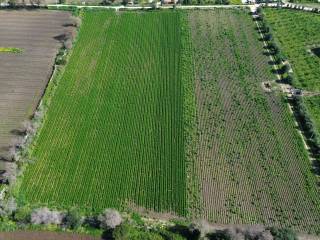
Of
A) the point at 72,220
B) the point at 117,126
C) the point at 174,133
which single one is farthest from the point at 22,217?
the point at 174,133

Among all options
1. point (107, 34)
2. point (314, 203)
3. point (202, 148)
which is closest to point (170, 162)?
point (202, 148)

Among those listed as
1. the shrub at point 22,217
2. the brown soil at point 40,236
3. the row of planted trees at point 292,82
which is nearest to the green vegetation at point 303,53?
the row of planted trees at point 292,82

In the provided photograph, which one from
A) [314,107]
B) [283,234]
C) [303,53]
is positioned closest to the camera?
[283,234]

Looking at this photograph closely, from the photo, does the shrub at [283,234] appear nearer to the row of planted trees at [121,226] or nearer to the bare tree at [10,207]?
the row of planted trees at [121,226]

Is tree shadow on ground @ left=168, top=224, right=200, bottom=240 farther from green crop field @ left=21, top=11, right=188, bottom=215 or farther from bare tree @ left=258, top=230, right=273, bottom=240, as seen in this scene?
bare tree @ left=258, top=230, right=273, bottom=240

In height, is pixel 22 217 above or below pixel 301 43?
below

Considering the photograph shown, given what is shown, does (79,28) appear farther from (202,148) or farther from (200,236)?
(200,236)

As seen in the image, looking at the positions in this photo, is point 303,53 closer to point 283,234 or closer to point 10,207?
point 283,234
